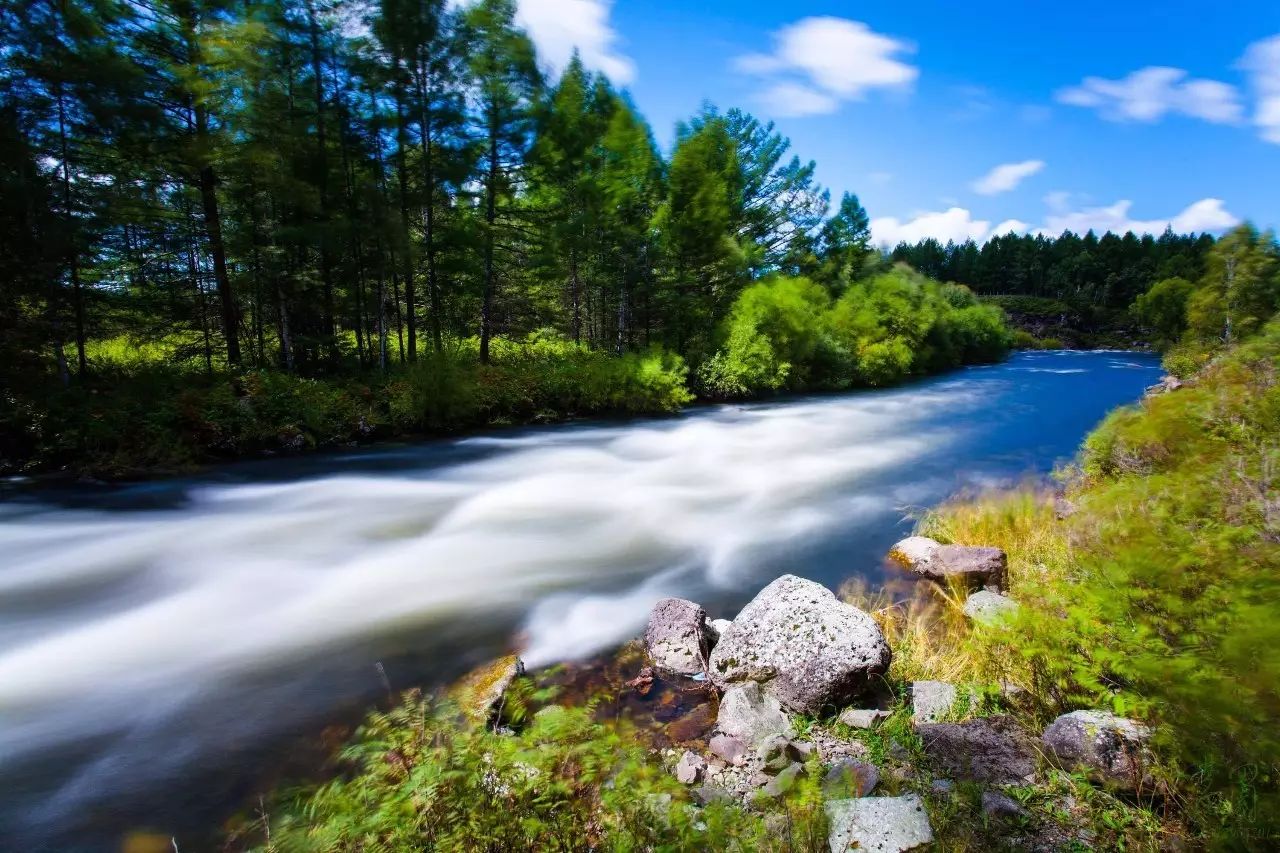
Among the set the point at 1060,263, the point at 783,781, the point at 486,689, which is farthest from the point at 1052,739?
the point at 1060,263

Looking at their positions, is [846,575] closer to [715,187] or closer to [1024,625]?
[1024,625]

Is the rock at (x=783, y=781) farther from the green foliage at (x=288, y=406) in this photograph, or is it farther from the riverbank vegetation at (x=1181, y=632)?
the green foliage at (x=288, y=406)

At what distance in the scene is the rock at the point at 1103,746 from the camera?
10.2 feet

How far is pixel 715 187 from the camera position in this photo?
24812 mm

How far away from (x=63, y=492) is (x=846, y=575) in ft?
42.9

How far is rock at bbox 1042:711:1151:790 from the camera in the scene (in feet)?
10.2

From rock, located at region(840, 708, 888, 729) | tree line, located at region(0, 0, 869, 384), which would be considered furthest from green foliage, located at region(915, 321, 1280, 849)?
tree line, located at region(0, 0, 869, 384)

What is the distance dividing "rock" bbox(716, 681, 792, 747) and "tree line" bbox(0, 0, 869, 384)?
1377 centimetres

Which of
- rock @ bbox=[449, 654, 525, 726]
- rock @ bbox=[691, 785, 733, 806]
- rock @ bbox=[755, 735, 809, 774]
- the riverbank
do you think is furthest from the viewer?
rock @ bbox=[449, 654, 525, 726]

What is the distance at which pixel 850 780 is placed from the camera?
11.1ft

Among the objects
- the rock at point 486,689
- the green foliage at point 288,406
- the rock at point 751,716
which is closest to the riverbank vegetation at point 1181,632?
the rock at point 751,716

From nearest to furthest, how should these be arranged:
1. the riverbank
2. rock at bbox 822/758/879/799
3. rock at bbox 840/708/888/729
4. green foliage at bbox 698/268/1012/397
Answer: the riverbank → rock at bbox 822/758/879/799 → rock at bbox 840/708/888/729 → green foliage at bbox 698/268/1012/397

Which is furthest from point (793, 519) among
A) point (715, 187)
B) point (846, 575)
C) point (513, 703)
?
point (715, 187)

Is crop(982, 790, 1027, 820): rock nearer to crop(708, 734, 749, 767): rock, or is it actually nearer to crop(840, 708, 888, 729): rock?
crop(840, 708, 888, 729): rock
